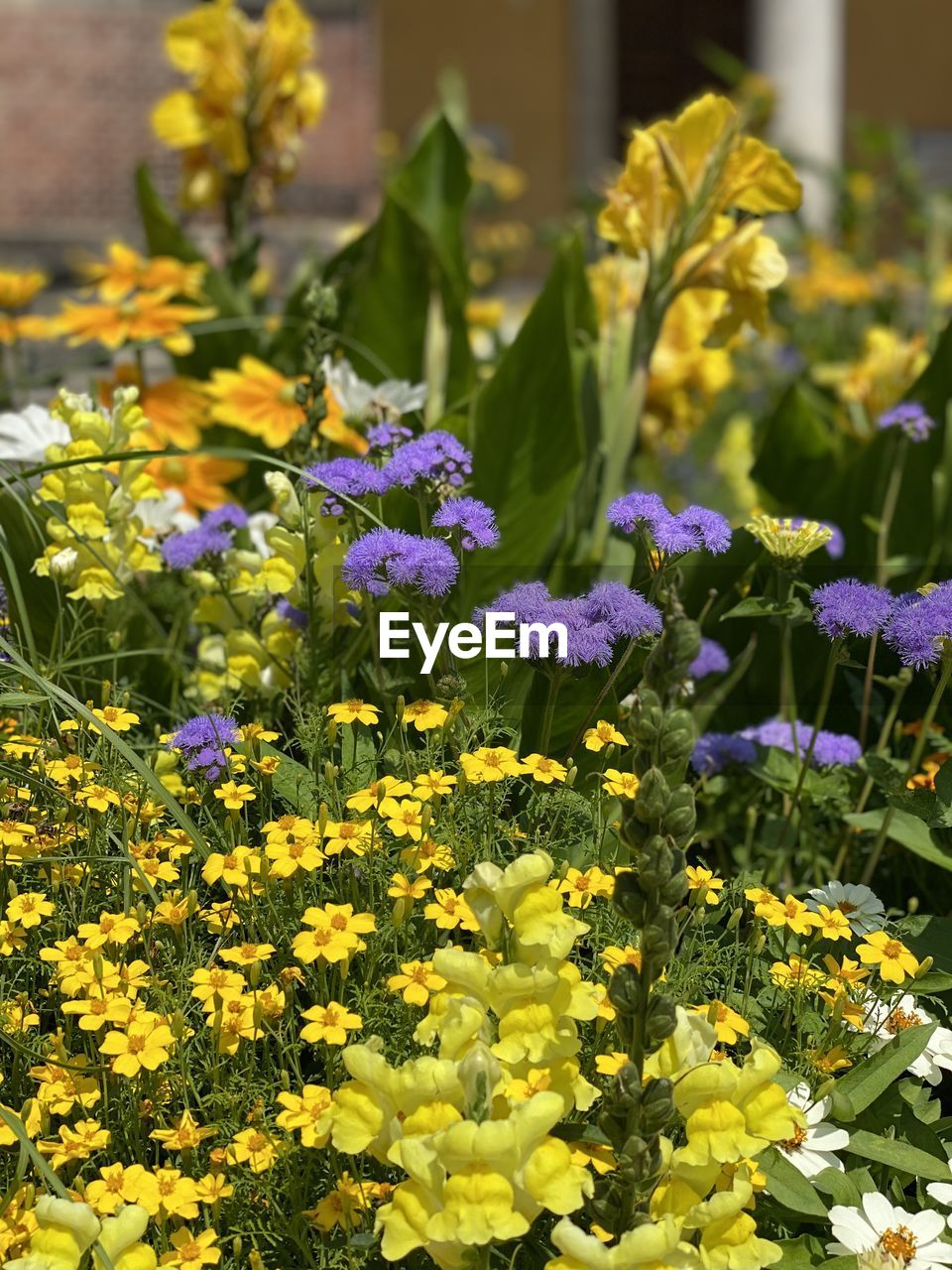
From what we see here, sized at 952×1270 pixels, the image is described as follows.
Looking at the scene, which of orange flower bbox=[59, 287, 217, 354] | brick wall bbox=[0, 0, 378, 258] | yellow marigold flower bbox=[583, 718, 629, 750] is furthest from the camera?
brick wall bbox=[0, 0, 378, 258]

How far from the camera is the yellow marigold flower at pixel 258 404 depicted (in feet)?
6.08

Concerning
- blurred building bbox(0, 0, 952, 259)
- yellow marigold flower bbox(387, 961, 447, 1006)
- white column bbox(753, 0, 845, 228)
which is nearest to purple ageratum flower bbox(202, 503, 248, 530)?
yellow marigold flower bbox(387, 961, 447, 1006)

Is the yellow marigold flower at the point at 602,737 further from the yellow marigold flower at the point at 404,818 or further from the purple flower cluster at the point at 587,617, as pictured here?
the yellow marigold flower at the point at 404,818

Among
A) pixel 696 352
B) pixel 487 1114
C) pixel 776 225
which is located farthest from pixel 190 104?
pixel 776 225

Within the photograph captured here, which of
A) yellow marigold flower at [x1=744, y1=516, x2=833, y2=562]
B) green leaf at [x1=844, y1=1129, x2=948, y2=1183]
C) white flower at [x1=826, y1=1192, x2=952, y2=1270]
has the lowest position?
white flower at [x1=826, y1=1192, x2=952, y2=1270]

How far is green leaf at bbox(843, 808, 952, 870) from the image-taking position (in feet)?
4.22

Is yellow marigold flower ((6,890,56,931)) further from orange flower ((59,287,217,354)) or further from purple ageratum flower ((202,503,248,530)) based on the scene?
orange flower ((59,287,217,354))

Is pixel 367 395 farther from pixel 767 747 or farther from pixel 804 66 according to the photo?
pixel 804 66

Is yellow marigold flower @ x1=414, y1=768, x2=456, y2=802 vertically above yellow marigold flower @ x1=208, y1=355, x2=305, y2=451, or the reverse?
yellow marigold flower @ x1=208, y1=355, x2=305, y2=451

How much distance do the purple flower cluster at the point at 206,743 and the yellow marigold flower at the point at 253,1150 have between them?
307mm

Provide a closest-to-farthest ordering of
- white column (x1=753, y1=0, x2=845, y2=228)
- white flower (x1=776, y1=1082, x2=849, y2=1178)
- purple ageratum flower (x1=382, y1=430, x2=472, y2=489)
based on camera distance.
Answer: white flower (x1=776, y1=1082, x2=849, y2=1178) → purple ageratum flower (x1=382, y1=430, x2=472, y2=489) → white column (x1=753, y1=0, x2=845, y2=228)

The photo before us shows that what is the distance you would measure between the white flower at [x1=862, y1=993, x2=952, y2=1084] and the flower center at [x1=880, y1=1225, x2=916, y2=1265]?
0.14 m

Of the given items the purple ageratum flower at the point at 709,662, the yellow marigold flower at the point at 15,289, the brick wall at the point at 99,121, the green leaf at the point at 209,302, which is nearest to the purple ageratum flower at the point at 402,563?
the purple ageratum flower at the point at 709,662

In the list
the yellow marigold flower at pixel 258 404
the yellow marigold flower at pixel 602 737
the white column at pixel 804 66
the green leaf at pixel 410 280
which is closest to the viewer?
the yellow marigold flower at pixel 602 737
